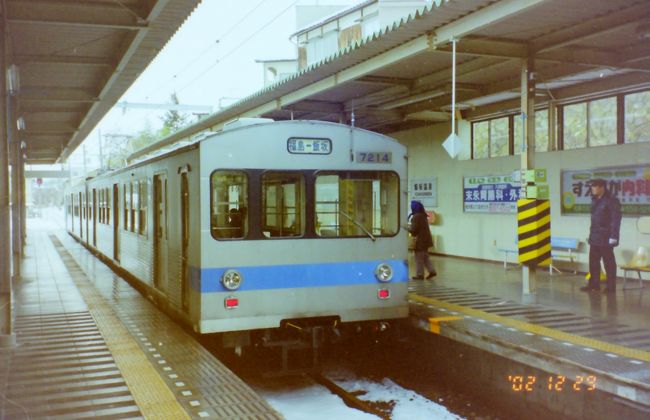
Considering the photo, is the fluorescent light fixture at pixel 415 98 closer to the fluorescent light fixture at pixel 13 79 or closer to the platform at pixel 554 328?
the platform at pixel 554 328

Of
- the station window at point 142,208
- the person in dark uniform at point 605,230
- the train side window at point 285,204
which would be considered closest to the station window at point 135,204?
the station window at point 142,208

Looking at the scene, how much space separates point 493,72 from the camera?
1101cm

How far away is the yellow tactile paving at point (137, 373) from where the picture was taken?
494 centimetres

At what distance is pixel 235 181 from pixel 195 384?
2273 millimetres

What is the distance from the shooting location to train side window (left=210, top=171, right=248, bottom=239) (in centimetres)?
697

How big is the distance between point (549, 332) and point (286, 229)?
3.16 metres

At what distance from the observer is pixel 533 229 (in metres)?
9.51

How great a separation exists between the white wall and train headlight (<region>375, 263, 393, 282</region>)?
18.2 ft

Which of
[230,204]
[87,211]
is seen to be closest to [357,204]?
[230,204]

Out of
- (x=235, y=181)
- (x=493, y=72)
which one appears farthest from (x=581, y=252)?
(x=235, y=181)

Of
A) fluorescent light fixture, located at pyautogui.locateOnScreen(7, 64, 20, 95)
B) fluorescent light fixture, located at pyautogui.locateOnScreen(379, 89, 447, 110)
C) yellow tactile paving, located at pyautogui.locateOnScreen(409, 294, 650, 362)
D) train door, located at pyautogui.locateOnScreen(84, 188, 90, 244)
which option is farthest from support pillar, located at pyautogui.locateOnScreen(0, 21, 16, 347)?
train door, located at pyautogui.locateOnScreen(84, 188, 90, 244)

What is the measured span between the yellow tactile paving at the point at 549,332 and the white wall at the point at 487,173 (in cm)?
396

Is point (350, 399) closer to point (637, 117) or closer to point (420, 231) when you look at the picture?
point (420, 231)

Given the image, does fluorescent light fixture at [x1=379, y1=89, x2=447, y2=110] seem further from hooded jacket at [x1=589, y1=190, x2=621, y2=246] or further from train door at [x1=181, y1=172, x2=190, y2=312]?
train door at [x1=181, y1=172, x2=190, y2=312]
